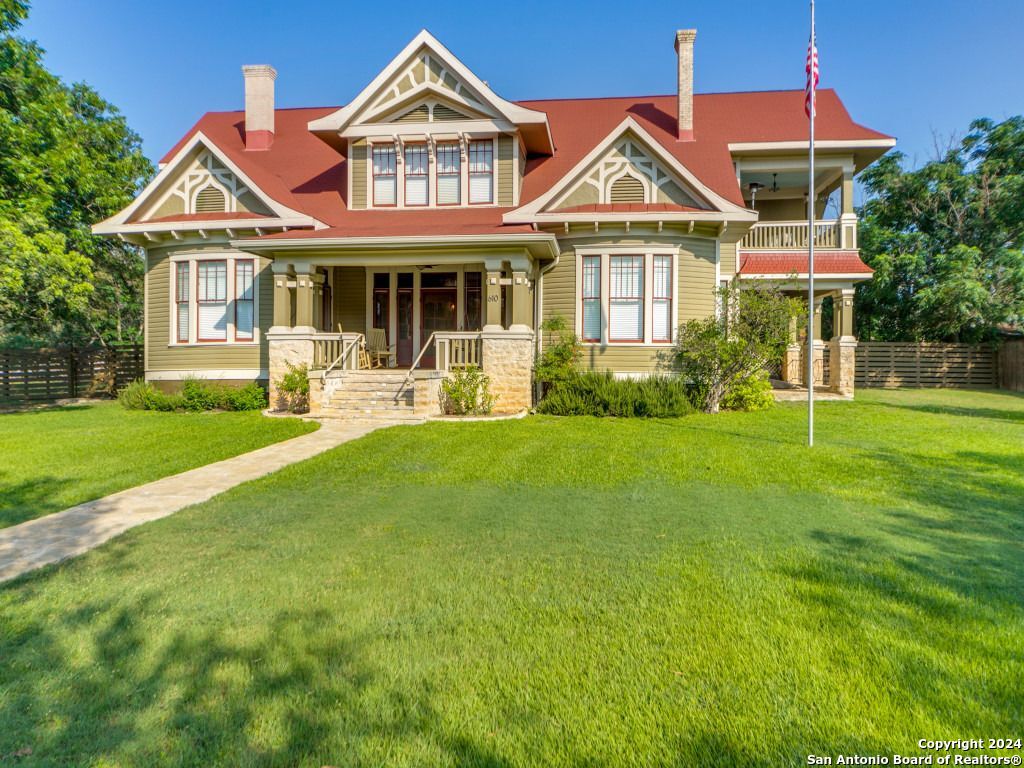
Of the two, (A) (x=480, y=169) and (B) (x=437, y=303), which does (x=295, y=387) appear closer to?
(B) (x=437, y=303)

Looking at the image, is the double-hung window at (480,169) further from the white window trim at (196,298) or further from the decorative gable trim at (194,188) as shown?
the white window trim at (196,298)

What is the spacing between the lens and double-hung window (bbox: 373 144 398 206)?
15.1m

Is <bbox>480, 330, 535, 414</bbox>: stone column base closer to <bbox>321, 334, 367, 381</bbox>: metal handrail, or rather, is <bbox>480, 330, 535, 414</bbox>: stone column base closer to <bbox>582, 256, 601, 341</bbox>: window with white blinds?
<bbox>582, 256, 601, 341</bbox>: window with white blinds

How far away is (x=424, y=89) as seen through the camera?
47.2ft

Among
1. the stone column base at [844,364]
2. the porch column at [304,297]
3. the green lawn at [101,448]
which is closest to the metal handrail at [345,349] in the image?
the porch column at [304,297]

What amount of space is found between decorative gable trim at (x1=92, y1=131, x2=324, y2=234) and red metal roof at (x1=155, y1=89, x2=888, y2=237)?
221mm

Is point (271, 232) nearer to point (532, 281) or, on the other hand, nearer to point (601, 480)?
point (532, 281)

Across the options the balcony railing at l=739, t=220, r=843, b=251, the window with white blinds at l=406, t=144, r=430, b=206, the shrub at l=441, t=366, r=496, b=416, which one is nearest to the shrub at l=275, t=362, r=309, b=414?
the shrub at l=441, t=366, r=496, b=416

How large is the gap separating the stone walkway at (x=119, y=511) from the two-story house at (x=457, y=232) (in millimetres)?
4515

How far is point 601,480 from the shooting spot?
6516 mm

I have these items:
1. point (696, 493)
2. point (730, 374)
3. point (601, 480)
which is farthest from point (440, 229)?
point (696, 493)

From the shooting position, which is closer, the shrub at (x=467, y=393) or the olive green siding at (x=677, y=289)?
the shrub at (x=467, y=393)

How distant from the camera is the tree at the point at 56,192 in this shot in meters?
12.0

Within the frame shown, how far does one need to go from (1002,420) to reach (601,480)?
1011 cm
